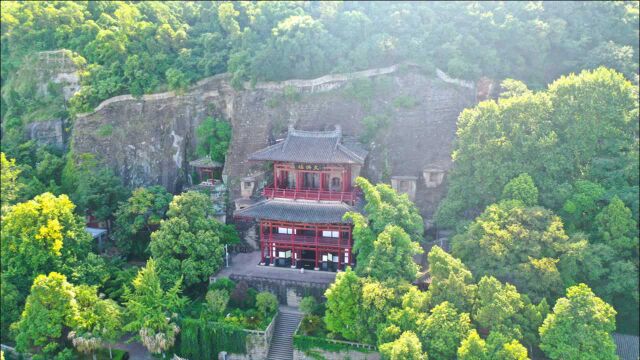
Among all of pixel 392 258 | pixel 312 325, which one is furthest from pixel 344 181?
pixel 312 325

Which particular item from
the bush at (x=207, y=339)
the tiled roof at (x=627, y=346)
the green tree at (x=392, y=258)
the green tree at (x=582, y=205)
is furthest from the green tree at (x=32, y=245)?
the tiled roof at (x=627, y=346)

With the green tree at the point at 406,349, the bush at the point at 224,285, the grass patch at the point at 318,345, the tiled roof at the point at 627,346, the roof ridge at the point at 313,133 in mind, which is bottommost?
the tiled roof at the point at 627,346

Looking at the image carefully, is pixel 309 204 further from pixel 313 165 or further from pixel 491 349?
pixel 491 349

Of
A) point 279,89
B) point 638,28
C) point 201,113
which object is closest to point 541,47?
point 638,28

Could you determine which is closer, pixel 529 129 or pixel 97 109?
pixel 529 129

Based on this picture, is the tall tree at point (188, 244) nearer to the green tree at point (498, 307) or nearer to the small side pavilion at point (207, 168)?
the small side pavilion at point (207, 168)

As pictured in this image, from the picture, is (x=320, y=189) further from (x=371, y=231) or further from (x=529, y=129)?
(x=529, y=129)
